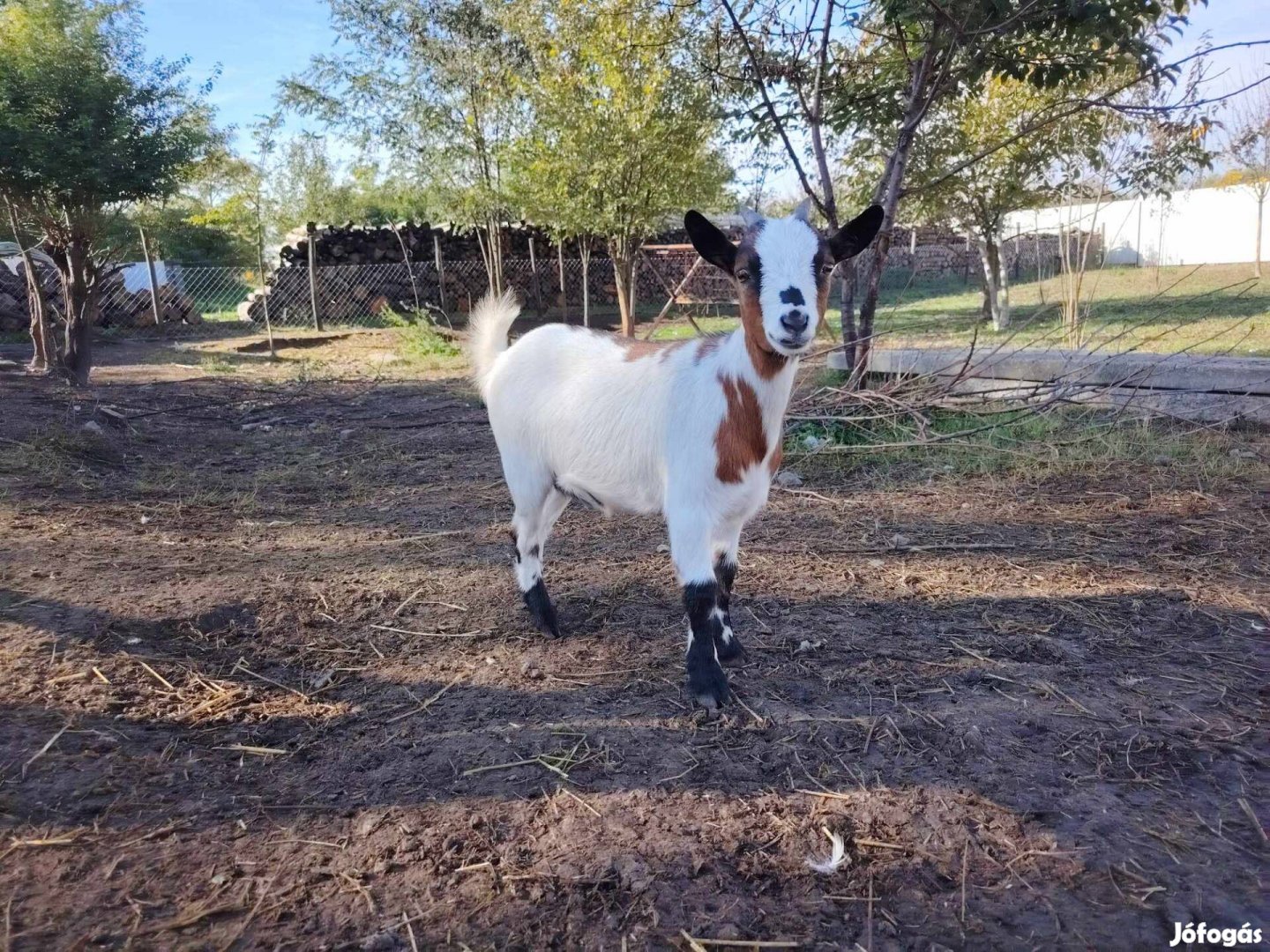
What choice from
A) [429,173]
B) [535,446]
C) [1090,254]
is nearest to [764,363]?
[535,446]

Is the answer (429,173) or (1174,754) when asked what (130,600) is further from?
(429,173)

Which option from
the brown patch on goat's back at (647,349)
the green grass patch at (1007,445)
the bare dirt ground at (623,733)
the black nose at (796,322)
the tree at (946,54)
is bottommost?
the bare dirt ground at (623,733)

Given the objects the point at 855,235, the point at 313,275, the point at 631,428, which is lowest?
the point at 631,428

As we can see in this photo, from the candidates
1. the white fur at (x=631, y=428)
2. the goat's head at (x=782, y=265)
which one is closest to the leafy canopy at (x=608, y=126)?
the white fur at (x=631, y=428)

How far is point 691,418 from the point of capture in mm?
3143

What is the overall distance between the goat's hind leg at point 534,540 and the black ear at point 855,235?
1.55 metres

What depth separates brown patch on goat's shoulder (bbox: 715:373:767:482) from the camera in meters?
3.06

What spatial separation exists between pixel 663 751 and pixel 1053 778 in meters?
1.22

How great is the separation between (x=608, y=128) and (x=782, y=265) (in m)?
9.33

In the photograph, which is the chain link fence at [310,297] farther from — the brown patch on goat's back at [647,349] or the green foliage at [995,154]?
the brown patch on goat's back at [647,349]

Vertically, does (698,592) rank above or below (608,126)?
below

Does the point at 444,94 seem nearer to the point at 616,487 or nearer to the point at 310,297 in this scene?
the point at 310,297

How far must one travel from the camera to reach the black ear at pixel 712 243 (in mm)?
3076

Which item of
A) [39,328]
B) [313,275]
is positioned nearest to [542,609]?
[39,328]
